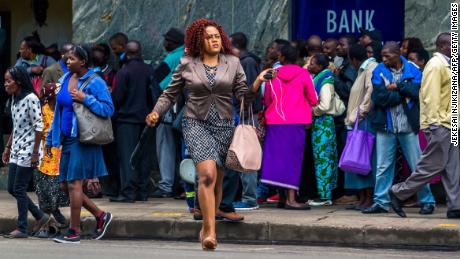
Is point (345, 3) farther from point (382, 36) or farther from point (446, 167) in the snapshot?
point (446, 167)

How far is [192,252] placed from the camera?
11531mm

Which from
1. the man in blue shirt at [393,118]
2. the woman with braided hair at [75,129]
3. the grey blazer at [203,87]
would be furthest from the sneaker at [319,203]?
the grey blazer at [203,87]

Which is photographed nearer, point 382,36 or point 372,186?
point 372,186

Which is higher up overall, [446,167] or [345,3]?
[345,3]

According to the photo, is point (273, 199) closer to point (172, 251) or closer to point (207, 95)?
point (172, 251)

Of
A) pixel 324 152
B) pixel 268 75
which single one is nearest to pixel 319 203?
pixel 324 152

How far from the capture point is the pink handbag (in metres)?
11.2

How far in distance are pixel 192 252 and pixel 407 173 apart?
3722 mm

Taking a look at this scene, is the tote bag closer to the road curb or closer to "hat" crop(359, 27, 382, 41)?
the road curb

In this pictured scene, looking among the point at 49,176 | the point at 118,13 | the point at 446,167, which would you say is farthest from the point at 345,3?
the point at 49,176

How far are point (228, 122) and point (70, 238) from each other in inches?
81.2

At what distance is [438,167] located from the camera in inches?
514

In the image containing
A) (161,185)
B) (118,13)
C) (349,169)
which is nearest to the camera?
(349,169)

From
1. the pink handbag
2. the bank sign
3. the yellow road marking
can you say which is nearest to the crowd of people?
the pink handbag
